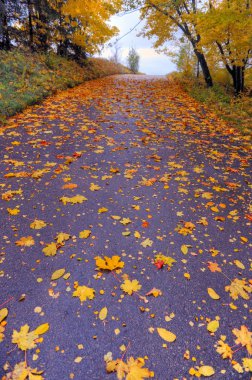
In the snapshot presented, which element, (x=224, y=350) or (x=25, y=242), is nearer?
(x=224, y=350)

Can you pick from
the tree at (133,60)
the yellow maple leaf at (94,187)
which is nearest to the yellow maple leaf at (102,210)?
the yellow maple leaf at (94,187)

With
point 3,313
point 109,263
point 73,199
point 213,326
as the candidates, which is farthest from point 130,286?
point 73,199

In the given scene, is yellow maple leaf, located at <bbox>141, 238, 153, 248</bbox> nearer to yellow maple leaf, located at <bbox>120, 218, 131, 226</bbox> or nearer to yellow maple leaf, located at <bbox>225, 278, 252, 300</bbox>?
yellow maple leaf, located at <bbox>120, 218, 131, 226</bbox>

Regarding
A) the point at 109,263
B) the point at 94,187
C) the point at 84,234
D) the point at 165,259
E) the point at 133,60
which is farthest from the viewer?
the point at 133,60

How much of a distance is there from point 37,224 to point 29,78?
8.08 m

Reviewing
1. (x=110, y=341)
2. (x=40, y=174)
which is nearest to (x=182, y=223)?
(x=110, y=341)

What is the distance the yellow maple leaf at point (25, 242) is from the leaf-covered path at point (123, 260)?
20 mm

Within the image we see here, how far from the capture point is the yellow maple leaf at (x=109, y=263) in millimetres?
2807

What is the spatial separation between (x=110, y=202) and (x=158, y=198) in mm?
756

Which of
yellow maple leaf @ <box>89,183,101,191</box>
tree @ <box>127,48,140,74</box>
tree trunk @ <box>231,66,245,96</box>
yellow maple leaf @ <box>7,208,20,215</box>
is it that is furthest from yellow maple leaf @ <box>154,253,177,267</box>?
tree @ <box>127,48,140,74</box>

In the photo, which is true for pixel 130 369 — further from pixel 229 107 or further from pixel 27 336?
pixel 229 107

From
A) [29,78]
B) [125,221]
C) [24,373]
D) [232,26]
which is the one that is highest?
[232,26]

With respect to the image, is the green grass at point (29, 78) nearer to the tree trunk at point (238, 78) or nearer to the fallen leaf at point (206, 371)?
the fallen leaf at point (206, 371)

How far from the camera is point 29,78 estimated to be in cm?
965
